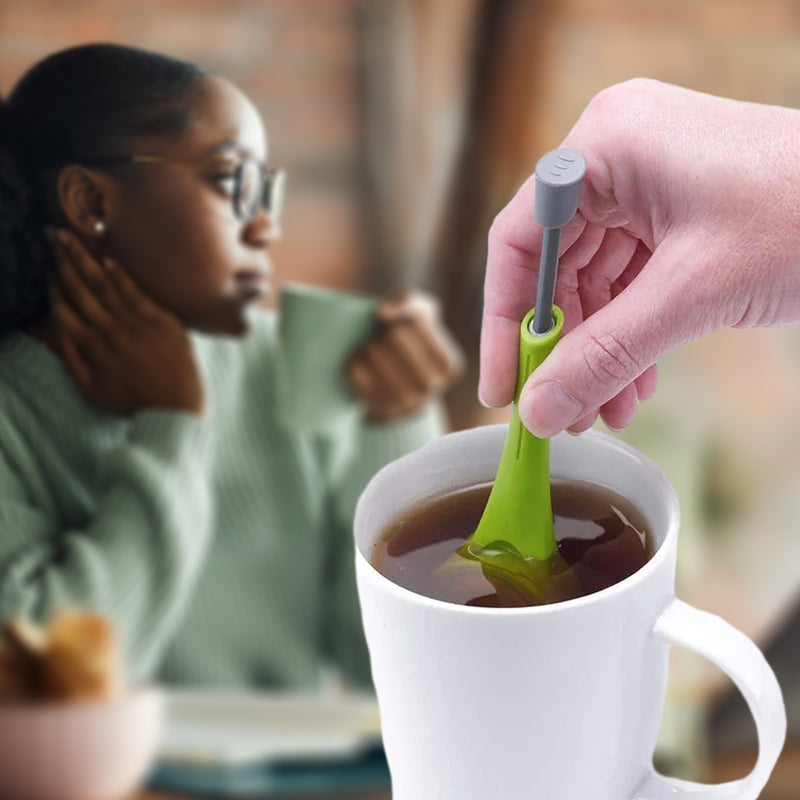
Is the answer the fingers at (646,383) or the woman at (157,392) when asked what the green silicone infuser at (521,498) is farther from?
the woman at (157,392)

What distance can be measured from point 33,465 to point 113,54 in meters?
0.19

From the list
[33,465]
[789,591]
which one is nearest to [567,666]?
[33,465]

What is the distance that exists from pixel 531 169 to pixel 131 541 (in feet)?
1.28

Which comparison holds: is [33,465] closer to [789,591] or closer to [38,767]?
[38,767]

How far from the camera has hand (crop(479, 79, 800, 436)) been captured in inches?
14.4

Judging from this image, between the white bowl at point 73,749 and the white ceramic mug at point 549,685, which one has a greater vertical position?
the white ceramic mug at point 549,685

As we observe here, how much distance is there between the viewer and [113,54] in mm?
501

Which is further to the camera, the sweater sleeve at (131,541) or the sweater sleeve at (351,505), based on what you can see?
the sweater sleeve at (351,505)

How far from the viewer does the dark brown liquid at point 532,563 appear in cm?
37

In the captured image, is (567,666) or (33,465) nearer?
(567,666)

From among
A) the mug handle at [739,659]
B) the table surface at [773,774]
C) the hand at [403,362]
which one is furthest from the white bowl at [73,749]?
the mug handle at [739,659]

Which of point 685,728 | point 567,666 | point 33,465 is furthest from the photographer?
point 685,728

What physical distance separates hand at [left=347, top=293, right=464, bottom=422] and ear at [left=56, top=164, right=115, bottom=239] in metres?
0.18

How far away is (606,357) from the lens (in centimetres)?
36
